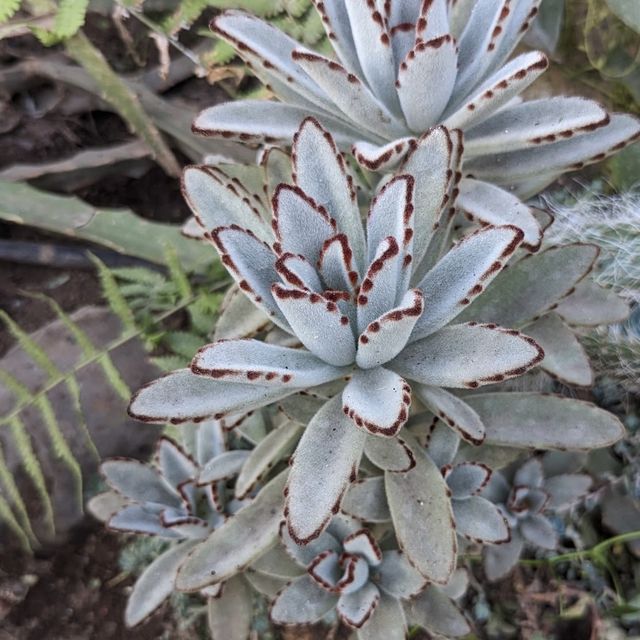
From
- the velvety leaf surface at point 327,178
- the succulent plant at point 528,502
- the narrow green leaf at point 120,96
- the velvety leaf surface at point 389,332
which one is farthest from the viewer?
the narrow green leaf at point 120,96

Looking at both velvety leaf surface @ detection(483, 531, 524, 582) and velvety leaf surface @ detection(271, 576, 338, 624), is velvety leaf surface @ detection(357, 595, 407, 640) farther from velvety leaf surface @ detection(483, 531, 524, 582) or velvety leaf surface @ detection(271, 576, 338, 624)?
velvety leaf surface @ detection(483, 531, 524, 582)

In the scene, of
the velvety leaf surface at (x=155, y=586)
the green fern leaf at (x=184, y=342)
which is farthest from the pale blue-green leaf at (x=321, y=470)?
the green fern leaf at (x=184, y=342)

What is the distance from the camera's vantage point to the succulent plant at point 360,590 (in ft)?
2.56

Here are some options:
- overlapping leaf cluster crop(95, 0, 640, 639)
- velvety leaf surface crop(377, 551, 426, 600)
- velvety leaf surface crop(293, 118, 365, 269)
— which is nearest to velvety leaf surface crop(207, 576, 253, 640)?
overlapping leaf cluster crop(95, 0, 640, 639)

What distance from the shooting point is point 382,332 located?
0.54 m

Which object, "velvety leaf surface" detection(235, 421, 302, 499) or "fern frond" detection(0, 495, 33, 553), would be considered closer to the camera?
"velvety leaf surface" detection(235, 421, 302, 499)

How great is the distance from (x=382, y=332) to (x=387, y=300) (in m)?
0.05

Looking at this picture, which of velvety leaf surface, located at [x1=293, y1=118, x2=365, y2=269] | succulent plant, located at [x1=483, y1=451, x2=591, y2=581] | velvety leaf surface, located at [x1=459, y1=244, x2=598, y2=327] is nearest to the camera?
velvety leaf surface, located at [x1=293, y1=118, x2=365, y2=269]

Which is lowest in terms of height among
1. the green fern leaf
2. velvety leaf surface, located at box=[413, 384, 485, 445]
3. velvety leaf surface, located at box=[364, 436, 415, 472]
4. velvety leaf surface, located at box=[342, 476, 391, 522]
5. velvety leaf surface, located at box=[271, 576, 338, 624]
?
the green fern leaf

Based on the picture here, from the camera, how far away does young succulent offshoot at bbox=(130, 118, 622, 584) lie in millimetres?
543

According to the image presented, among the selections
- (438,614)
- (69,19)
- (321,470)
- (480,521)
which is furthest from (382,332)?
(69,19)

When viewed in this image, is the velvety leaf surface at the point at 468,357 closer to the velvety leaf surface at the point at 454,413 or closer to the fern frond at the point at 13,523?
the velvety leaf surface at the point at 454,413

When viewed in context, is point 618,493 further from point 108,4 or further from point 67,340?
point 108,4

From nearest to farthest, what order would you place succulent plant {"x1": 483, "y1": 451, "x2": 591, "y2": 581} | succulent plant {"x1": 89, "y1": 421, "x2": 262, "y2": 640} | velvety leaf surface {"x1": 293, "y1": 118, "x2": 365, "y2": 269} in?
1. velvety leaf surface {"x1": 293, "y1": 118, "x2": 365, "y2": 269}
2. succulent plant {"x1": 89, "y1": 421, "x2": 262, "y2": 640}
3. succulent plant {"x1": 483, "y1": 451, "x2": 591, "y2": 581}
